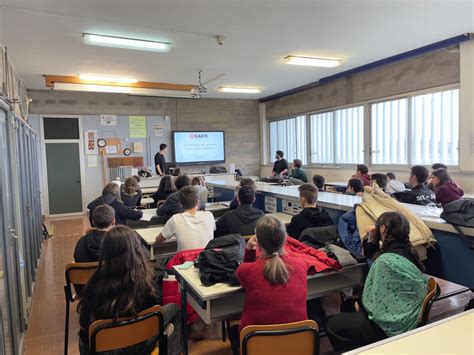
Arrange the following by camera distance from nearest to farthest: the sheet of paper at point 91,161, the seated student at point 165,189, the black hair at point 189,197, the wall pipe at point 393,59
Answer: the black hair at point 189,197 < the seated student at point 165,189 < the wall pipe at point 393,59 < the sheet of paper at point 91,161

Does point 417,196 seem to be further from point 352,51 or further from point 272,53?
point 272,53

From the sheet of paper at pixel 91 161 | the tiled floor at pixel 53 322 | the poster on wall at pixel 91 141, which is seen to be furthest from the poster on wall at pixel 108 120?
the tiled floor at pixel 53 322

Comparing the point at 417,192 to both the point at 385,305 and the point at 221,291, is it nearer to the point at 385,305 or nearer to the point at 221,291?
the point at 385,305

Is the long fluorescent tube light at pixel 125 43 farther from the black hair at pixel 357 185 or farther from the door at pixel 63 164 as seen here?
the door at pixel 63 164

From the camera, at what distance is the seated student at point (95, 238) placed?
2727 millimetres

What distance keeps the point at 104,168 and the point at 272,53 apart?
5.24m

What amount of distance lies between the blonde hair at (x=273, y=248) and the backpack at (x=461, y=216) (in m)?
1.09

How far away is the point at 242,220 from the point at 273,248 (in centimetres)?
122

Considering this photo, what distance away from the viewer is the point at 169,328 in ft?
6.58

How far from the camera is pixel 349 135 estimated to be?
25.4ft

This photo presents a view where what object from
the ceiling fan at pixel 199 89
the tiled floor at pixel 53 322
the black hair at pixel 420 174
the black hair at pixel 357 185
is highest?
the ceiling fan at pixel 199 89

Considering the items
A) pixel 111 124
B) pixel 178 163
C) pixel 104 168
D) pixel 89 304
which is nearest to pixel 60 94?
pixel 111 124

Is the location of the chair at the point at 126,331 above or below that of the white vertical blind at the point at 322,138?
below

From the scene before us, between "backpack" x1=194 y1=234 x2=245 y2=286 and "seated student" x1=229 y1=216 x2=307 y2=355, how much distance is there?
0.74ft
